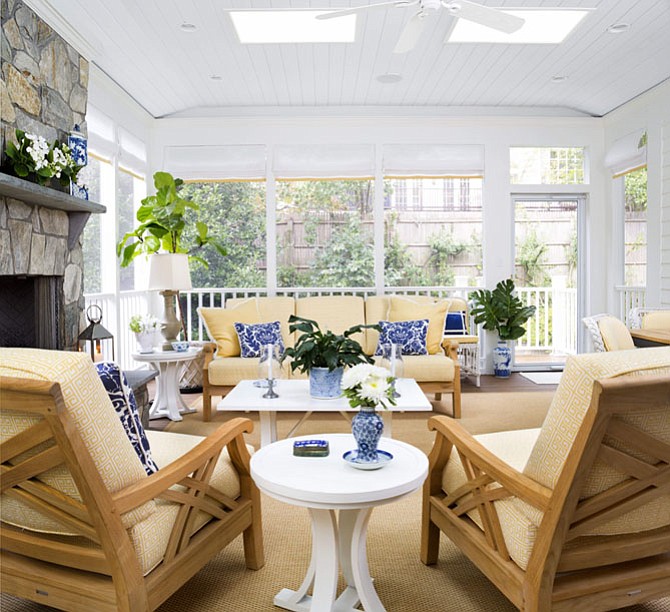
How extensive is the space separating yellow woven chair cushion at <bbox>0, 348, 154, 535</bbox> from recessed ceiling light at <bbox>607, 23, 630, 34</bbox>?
4348mm

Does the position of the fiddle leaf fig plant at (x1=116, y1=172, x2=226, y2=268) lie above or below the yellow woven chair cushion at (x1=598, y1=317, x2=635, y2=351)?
above

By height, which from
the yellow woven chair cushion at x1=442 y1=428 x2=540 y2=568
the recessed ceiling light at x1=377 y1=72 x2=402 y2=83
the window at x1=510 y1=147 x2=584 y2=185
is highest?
the recessed ceiling light at x1=377 y1=72 x2=402 y2=83

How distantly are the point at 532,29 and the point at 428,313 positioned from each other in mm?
2345

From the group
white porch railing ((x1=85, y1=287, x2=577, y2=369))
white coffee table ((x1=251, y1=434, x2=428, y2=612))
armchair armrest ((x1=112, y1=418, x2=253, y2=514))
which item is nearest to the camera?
armchair armrest ((x1=112, y1=418, x2=253, y2=514))

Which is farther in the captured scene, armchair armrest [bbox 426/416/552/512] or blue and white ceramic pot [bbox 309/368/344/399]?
blue and white ceramic pot [bbox 309/368/344/399]

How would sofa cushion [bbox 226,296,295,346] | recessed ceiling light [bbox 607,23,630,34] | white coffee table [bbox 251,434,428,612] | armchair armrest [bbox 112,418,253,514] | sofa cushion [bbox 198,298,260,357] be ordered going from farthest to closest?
1. sofa cushion [bbox 226,296,295,346]
2. sofa cushion [bbox 198,298,260,357]
3. recessed ceiling light [bbox 607,23,630,34]
4. white coffee table [bbox 251,434,428,612]
5. armchair armrest [bbox 112,418,253,514]

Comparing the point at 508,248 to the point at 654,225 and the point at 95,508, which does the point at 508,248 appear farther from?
the point at 95,508

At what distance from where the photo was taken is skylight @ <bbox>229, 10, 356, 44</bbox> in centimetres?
405

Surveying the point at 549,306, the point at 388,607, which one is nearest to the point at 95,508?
the point at 388,607

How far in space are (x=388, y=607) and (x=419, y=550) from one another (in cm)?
44

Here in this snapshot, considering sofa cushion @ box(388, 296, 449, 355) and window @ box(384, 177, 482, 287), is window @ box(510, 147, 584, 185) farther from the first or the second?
sofa cushion @ box(388, 296, 449, 355)

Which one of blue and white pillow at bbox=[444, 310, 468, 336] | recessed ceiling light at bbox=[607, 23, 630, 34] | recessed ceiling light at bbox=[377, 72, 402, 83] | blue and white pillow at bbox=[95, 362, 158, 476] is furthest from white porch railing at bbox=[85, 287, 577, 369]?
blue and white pillow at bbox=[95, 362, 158, 476]

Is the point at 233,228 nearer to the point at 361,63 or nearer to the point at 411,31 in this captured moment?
the point at 361,63

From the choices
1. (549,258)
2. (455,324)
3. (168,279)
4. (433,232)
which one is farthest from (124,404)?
(549,258)
